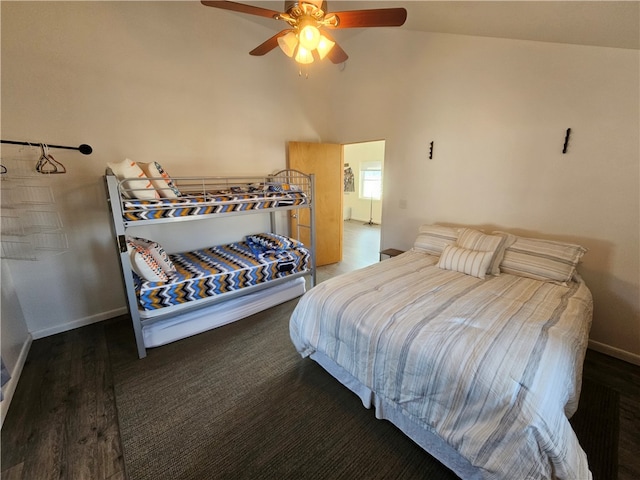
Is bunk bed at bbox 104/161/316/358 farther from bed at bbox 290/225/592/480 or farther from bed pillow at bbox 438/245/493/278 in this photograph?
bed pillow at bbox 438/245/493/278

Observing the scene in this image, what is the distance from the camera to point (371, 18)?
1672 mm

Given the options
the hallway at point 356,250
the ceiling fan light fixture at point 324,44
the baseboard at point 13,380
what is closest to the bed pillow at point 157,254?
the baseboard at point 13,380

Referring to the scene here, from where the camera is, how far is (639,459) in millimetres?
1448

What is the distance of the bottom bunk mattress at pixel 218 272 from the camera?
2.22 m

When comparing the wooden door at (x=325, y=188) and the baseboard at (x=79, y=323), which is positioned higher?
the wooden door at (x=325, y=188)

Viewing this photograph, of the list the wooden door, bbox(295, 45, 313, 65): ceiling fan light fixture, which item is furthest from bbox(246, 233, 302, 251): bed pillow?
bbox(295, 45, 313, 65): ceiling fan light fixture

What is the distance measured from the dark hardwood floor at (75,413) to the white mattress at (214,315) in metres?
0.41

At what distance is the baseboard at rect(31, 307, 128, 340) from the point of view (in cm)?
253

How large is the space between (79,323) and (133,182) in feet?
5.65

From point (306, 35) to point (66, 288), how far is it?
10.2 ft

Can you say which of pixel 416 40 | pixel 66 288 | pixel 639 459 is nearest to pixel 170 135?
pixel 66 288

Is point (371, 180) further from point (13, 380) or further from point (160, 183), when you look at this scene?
point (13, 380)

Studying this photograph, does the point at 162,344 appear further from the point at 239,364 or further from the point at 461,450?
the point at 461,450

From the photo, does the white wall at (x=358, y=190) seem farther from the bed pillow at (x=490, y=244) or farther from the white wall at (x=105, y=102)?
the bed pillow at (x=490, y=244)
